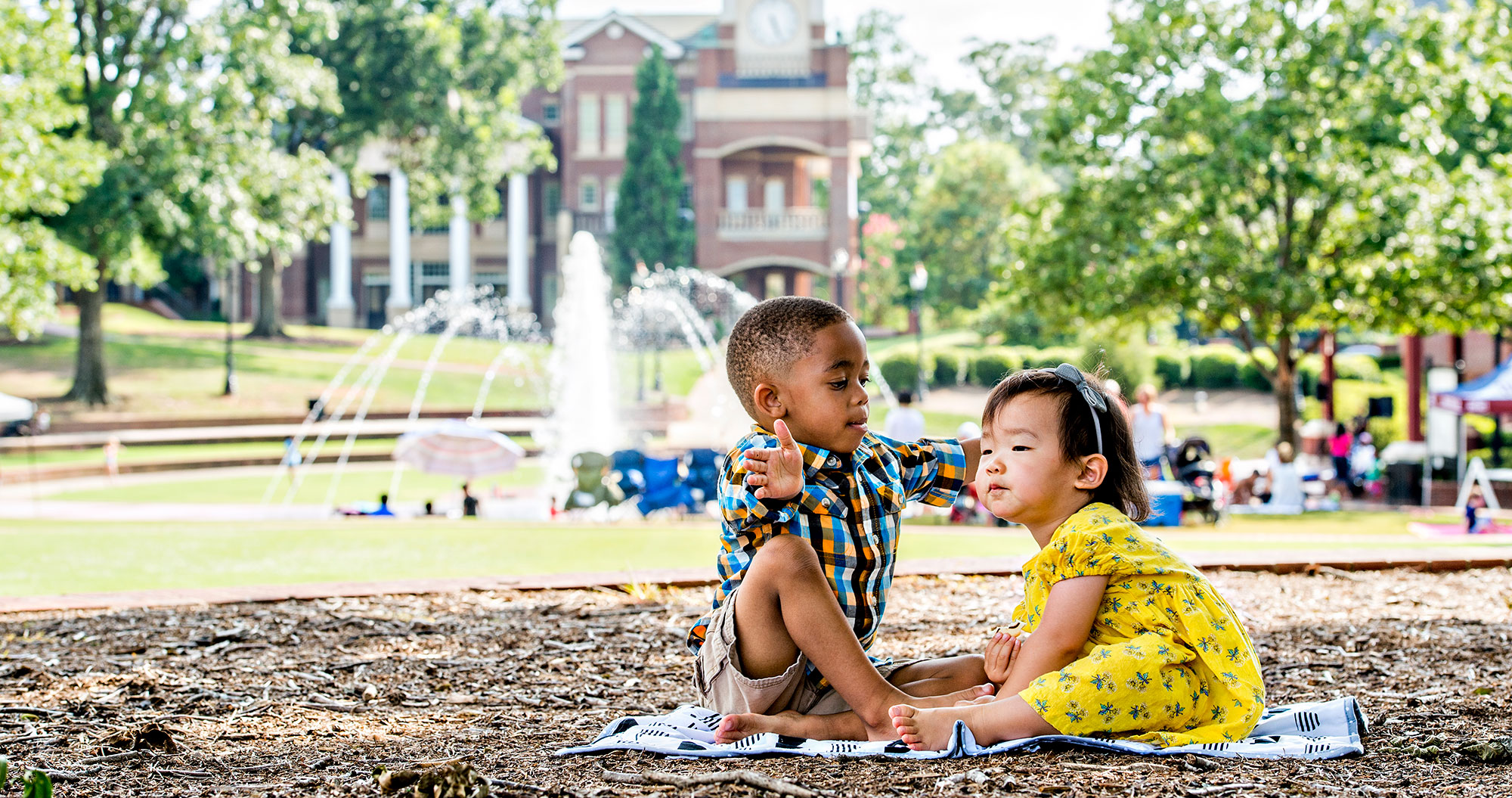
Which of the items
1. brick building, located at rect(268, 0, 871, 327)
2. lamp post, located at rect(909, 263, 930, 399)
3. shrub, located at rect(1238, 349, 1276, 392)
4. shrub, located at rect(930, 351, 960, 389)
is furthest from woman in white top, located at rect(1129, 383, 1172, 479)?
brick building, located at rect(268, 0, 871, 327)

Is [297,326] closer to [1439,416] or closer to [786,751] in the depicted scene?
[1439,416]

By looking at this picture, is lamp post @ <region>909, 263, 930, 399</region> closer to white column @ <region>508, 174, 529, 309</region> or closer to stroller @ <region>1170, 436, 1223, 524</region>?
stroller @ <region>1170, 436, 1223, 524</region>

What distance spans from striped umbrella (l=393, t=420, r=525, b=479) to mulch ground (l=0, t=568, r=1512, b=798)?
32.2 feet

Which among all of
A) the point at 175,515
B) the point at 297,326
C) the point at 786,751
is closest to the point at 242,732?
the point at 786,751

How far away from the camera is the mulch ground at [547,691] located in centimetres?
274

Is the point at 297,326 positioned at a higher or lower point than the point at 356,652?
higher

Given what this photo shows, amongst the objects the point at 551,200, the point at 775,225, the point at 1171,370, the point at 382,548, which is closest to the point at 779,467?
the point at 382,548

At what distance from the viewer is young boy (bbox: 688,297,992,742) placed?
301 centimetres

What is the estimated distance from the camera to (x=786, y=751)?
117 inches

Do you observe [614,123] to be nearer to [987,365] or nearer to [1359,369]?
[987,365]

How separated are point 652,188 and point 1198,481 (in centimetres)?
3359

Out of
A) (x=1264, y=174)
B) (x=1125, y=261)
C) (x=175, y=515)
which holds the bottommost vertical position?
(x=175, y=515)

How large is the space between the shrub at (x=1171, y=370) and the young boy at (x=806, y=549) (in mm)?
36136

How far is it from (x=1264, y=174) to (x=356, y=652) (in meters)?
17.7
